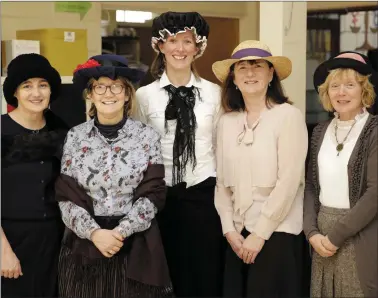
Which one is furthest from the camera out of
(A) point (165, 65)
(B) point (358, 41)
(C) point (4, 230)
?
(B) point (358, 41)

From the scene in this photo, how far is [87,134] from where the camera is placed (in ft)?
8.89

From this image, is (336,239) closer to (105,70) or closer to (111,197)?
(111,197)

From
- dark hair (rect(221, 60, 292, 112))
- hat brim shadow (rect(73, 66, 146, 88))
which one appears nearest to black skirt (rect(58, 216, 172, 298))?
hat brim shadow (rect(73, 66, 146, 88))

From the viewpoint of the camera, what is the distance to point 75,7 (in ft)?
16.9

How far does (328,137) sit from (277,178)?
0.29m

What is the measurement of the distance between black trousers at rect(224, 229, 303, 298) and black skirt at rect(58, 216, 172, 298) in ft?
1.40

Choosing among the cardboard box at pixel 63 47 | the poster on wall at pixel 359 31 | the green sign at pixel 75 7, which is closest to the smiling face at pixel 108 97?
the cardboard box at pixel 63 47

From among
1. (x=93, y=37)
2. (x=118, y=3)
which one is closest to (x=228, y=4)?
(x=118, y=3)

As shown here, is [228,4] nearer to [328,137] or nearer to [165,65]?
[165,65]

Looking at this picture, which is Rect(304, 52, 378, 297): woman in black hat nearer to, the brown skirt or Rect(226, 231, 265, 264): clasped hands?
the brown skirt

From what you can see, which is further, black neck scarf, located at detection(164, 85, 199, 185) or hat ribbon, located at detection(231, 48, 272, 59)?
black neck scarf, located at detection(164, 85, 199, 185)

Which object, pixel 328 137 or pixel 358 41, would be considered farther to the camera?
pixel 358 41

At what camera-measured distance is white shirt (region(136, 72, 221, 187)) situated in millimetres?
2928

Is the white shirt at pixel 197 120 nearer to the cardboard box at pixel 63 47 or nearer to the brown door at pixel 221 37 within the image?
→ the cardboard box at pixel 63 47
